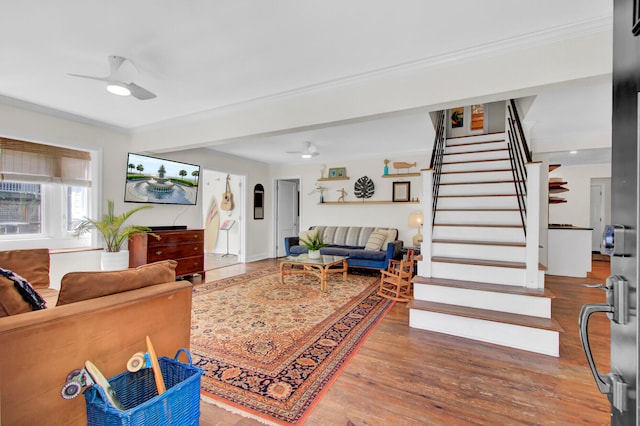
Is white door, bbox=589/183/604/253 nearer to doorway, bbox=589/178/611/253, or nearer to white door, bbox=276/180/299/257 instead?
doorway, bbox=589/178/611/253

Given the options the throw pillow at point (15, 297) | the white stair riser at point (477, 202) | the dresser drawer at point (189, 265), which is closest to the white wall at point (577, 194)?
the white stair riser at point (477, 202)

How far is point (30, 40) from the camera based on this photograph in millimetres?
2209

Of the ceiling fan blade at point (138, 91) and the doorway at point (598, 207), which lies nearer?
the ceiling fan blade at point (138, 91)

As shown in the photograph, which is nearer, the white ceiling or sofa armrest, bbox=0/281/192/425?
sofa armrest, bbox=0/281/192/425

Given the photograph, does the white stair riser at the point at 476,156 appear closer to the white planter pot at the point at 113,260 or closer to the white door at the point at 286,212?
the white door at the point at 286,212

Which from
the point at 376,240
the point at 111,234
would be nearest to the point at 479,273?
the point at 376,240

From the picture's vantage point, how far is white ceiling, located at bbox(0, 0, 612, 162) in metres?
1.86

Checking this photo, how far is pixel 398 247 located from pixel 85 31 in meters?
5.11

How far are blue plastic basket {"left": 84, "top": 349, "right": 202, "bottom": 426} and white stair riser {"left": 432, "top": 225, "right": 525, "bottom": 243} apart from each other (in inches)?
123

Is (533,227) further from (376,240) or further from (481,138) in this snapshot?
(376,240)

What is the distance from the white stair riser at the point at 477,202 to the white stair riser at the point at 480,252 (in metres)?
0.78

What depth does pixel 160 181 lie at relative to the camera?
4.93 metres

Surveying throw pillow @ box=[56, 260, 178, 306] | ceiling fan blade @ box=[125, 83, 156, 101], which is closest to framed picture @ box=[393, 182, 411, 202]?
ceiling fan blade @ box=[125, 83, 156, 101]

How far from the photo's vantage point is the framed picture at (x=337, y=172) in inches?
268
